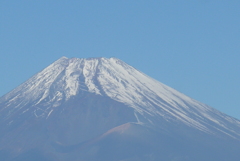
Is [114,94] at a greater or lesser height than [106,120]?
greater

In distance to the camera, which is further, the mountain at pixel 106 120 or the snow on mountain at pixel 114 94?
the snow on mountain at pixel 114 94

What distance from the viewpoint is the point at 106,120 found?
81.8 m

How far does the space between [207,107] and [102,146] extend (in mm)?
19648

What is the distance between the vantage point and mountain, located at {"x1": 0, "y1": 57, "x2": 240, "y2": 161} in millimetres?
77188

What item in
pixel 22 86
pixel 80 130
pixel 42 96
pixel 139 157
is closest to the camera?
pixel 139 157

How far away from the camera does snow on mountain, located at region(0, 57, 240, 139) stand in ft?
278

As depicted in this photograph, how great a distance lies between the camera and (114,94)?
86.6m

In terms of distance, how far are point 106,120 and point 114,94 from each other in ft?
18.1

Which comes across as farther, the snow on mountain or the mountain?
the snow on mountain

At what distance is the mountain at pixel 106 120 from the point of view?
77188mm

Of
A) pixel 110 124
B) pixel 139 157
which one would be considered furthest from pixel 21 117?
pixel 139 157

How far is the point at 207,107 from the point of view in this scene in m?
92.3

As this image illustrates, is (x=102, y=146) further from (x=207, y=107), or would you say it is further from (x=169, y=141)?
(x=207, y=107)

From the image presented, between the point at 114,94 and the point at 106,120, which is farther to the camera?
the point at 114,94
